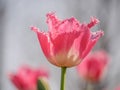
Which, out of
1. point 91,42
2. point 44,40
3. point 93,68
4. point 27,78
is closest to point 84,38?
point 91,42

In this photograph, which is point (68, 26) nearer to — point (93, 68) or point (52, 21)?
point (52, 21)

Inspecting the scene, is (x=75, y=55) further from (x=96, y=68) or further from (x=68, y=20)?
(x=96, y=68)

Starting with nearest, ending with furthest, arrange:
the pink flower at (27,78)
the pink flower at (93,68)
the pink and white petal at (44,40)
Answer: the pink and white petal at (44,40) < the pink flower at (27,78) < the pink flower at (93,68)

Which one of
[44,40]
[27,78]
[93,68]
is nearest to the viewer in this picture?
[44,40]

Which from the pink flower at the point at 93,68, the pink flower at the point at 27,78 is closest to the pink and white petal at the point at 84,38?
the pink flower at the point at 27,78

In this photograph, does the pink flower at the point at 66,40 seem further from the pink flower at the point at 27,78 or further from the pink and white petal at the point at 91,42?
the pink flower at the point at 27,78

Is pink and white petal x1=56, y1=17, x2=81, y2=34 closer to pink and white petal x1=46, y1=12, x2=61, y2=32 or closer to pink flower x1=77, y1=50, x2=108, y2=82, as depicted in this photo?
pink and white petal x1=46, y1=12, x2=61, y2=32

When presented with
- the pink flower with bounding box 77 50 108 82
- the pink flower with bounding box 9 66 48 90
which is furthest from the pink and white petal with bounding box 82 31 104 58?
the pink flower with bounding box 77 50 108 82
